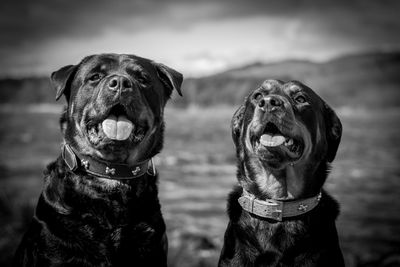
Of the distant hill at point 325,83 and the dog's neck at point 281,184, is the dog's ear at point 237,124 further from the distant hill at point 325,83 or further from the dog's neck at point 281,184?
the distant hill at point 325,83

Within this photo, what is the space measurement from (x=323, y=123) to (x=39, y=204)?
102 inches

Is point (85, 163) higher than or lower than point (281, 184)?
higher

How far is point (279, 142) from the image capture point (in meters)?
3.81

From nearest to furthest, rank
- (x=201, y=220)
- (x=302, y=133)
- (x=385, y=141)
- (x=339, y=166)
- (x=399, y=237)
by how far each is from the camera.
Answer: (x=302, y=133)
(x=399, y=237)
(x=201, y=220)
(x=339, y=166)
(x=385, y=141)

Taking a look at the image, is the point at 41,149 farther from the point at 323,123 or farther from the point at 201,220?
the point at 323,123

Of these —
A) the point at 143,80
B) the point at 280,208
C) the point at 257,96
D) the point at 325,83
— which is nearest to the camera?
the point at 280,208

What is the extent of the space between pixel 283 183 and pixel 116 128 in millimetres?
1519

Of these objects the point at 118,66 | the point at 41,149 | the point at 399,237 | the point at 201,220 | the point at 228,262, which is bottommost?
the point at 41,149

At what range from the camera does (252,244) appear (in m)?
3.63

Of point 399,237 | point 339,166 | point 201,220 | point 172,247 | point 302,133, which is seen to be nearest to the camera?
point 302,133

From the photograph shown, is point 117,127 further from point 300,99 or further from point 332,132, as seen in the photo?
point 332,132

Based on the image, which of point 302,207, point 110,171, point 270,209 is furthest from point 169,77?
point 302,207

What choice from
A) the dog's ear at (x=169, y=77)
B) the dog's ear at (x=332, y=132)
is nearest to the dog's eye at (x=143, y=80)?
the dog's ear at (x=169, y=77)

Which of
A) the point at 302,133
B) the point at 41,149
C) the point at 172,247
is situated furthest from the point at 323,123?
the point at 41,149
